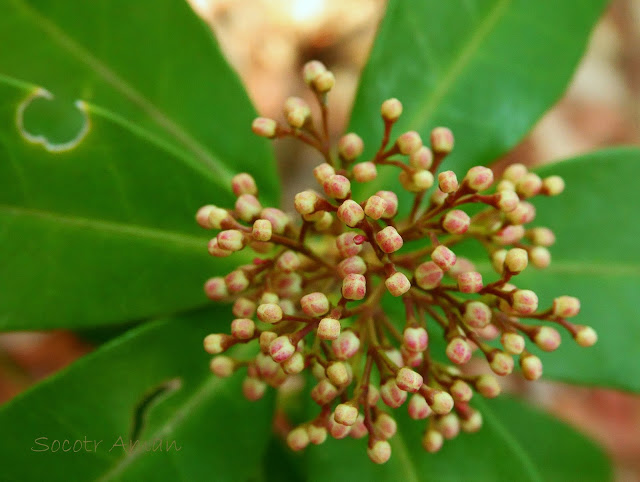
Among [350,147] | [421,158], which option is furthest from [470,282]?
[350,147]

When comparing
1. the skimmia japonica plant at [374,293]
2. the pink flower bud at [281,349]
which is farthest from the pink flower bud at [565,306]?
the pink flower bud at [281,349]

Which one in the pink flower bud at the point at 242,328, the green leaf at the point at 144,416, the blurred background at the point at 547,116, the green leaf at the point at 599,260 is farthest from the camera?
the blurred background at the point at 547,116

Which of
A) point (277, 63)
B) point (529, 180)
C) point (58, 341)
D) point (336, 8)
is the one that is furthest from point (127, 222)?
point (336, 8)

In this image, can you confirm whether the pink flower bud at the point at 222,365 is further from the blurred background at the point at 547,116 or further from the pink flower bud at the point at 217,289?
the blurred background at the point at 547,116

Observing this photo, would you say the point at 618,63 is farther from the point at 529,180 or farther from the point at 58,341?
the point at 58,341

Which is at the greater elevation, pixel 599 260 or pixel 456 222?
pixel 599 260

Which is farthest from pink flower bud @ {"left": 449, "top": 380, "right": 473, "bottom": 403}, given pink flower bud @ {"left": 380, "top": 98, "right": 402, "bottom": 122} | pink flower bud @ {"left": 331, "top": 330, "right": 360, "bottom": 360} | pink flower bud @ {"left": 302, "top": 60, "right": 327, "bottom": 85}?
pink flower bud @ {"left": 302, "top": 60, "right": 327, "bottom": 85}

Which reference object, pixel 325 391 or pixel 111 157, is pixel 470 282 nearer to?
pixel 325 391
